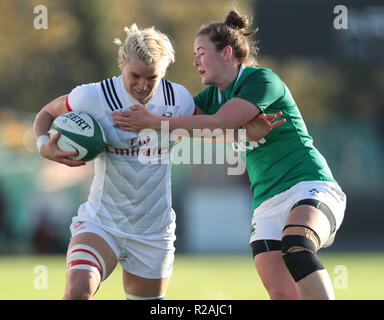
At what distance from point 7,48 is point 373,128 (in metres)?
18.4

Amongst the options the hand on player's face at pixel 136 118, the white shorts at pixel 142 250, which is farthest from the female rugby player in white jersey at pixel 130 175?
the hand on player's face at pixel 136 118

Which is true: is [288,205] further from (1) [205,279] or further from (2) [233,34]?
(1) [205,279]

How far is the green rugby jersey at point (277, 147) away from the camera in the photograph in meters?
4.98

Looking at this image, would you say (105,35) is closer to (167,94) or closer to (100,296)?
(100,296)

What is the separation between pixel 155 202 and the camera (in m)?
5.18

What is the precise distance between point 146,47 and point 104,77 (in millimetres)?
31403

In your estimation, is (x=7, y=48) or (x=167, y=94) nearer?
(x=167, y=94)

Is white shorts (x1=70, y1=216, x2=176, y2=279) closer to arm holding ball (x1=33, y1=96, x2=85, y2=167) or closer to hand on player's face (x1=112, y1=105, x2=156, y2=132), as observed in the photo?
arm holding ball (x1=33, y1=96, x2=85, y2=167)

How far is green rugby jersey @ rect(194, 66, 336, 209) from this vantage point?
4.98 meters

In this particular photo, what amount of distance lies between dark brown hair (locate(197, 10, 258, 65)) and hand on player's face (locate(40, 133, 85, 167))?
4.09ft

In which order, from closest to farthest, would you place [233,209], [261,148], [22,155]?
1. [261,148]
2. [233,209]
3. [22,155]

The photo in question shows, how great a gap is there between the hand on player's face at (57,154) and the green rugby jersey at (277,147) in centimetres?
117

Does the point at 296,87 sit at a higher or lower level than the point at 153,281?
higher

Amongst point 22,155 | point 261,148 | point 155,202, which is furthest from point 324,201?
point 22,155
